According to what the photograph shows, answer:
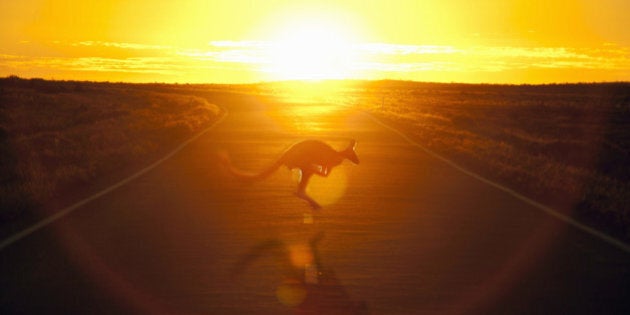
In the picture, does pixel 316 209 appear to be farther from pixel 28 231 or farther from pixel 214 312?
pixel 214 312

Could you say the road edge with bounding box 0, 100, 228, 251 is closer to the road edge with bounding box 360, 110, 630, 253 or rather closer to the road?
the road

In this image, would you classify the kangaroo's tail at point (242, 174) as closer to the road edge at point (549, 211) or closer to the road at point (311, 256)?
the road at point (311, 256)

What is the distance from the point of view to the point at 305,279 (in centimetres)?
842

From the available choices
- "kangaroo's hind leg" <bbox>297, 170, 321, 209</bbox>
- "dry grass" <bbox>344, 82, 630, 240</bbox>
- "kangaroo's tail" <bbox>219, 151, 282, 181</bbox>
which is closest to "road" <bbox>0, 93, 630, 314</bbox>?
"kangaroo's hind leg" <bbox>297, 170, 321, 209</bbox>

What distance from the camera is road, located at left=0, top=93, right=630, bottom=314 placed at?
7574mm

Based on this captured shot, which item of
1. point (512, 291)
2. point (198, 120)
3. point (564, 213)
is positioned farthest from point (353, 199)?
point (198, 120)

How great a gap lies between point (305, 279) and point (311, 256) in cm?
115

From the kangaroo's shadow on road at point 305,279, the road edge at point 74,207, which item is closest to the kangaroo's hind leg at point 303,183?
the kangaroo's shadow on road at point 305,279

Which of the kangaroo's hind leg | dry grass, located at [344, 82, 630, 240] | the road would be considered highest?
the kangaroo's hind leg

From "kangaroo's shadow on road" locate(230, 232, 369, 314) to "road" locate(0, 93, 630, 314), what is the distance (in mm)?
19

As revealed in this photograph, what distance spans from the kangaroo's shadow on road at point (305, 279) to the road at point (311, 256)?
2cm

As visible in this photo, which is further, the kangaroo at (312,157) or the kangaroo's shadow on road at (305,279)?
the kangaroo at (312,157)

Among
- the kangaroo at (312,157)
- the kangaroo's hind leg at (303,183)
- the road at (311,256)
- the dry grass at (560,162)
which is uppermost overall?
the kangaroo at (312,157)

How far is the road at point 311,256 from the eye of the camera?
7.57 m
